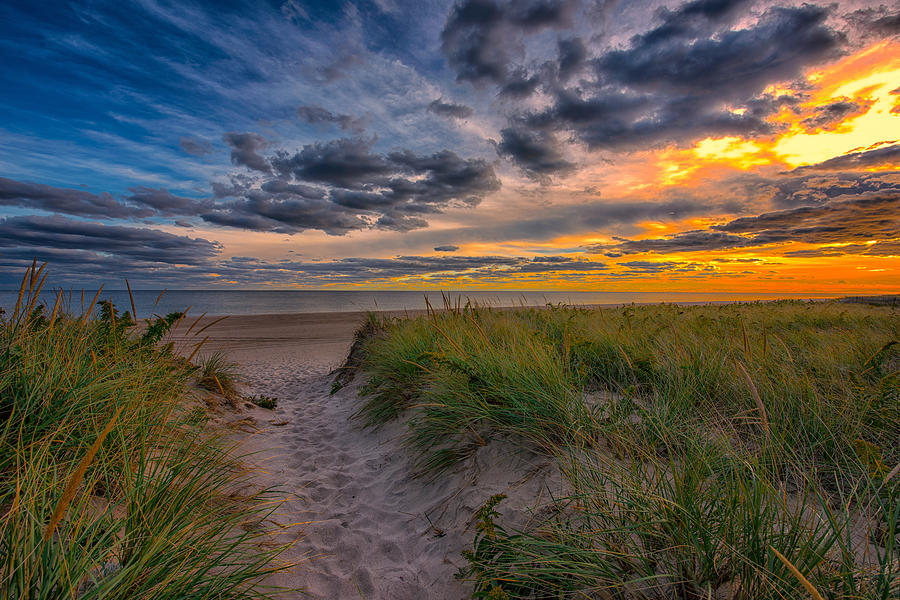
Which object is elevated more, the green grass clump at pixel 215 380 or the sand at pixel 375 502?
the green grass clump at pixel 215 380

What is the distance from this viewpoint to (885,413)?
3.03 meters

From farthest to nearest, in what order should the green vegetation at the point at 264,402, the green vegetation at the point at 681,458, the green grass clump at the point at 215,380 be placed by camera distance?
the green vegetation at the point at 264,402 → the green grass clump at the point at 215,380 → the green vegetation at the point at 681,458

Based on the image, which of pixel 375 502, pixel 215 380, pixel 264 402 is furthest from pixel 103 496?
pixel 264 402

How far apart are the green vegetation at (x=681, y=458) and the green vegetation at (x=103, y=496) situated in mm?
1409

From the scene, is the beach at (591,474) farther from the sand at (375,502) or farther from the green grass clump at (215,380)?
the green grass clump at (215,380)

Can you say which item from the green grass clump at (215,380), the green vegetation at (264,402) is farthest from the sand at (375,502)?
the green vegetation at (264,402)

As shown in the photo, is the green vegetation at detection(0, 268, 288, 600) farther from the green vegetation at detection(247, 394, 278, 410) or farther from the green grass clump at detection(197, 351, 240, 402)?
the green vegetation at detection(247, 394, 278, 410)

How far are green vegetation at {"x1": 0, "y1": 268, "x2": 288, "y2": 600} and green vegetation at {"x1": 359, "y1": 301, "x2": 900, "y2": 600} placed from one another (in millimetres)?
1409

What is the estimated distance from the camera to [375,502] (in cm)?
375

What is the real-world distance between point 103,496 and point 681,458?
373cm

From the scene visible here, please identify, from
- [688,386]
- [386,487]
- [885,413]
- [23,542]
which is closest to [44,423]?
[23,542]

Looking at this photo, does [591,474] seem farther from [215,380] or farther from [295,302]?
[295,302]

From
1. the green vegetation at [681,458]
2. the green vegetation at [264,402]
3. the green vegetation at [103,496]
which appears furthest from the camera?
the green vegetation at [264,402]

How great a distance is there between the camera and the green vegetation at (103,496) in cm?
159
